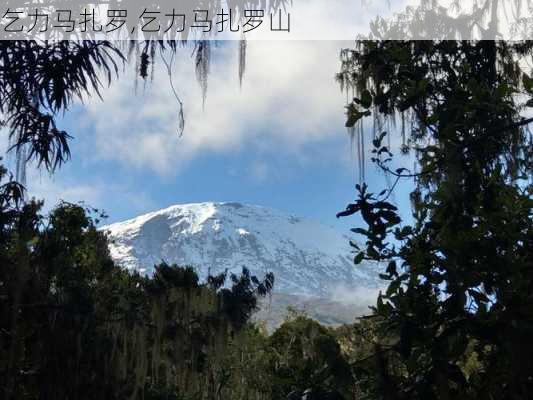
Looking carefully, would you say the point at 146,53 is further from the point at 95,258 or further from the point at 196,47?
the point at 95,258

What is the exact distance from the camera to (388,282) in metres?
2.56

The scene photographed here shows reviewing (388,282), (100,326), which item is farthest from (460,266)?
(100,326)

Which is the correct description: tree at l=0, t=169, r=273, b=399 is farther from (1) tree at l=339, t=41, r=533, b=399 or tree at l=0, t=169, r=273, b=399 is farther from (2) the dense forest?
(1) tree at l=339, t=41, r=533, b=399

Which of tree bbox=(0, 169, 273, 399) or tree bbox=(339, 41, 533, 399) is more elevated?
tree bbox=(339, 41, 533, 399)

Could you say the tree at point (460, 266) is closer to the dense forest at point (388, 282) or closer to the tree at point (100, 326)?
the dense forest at point (388, 282)

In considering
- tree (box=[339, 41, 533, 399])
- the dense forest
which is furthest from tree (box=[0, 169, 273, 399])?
tree (box=[339, 41, 533, 399])

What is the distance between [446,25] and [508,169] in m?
2.69

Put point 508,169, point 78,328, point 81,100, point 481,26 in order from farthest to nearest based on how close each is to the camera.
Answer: point 481,26
point 78,328
point 508,169
point 81,100

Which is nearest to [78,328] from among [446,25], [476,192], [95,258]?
[476,192]

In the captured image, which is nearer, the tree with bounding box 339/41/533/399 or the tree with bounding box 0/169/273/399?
the tree with bounding box 339/41/533/399

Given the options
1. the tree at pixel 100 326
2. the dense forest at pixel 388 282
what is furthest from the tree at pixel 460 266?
the tree at pixel 100 326

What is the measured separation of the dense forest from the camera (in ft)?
6.13

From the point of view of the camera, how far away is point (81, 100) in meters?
3.83

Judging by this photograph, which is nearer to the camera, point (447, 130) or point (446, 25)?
point (447, 130)
